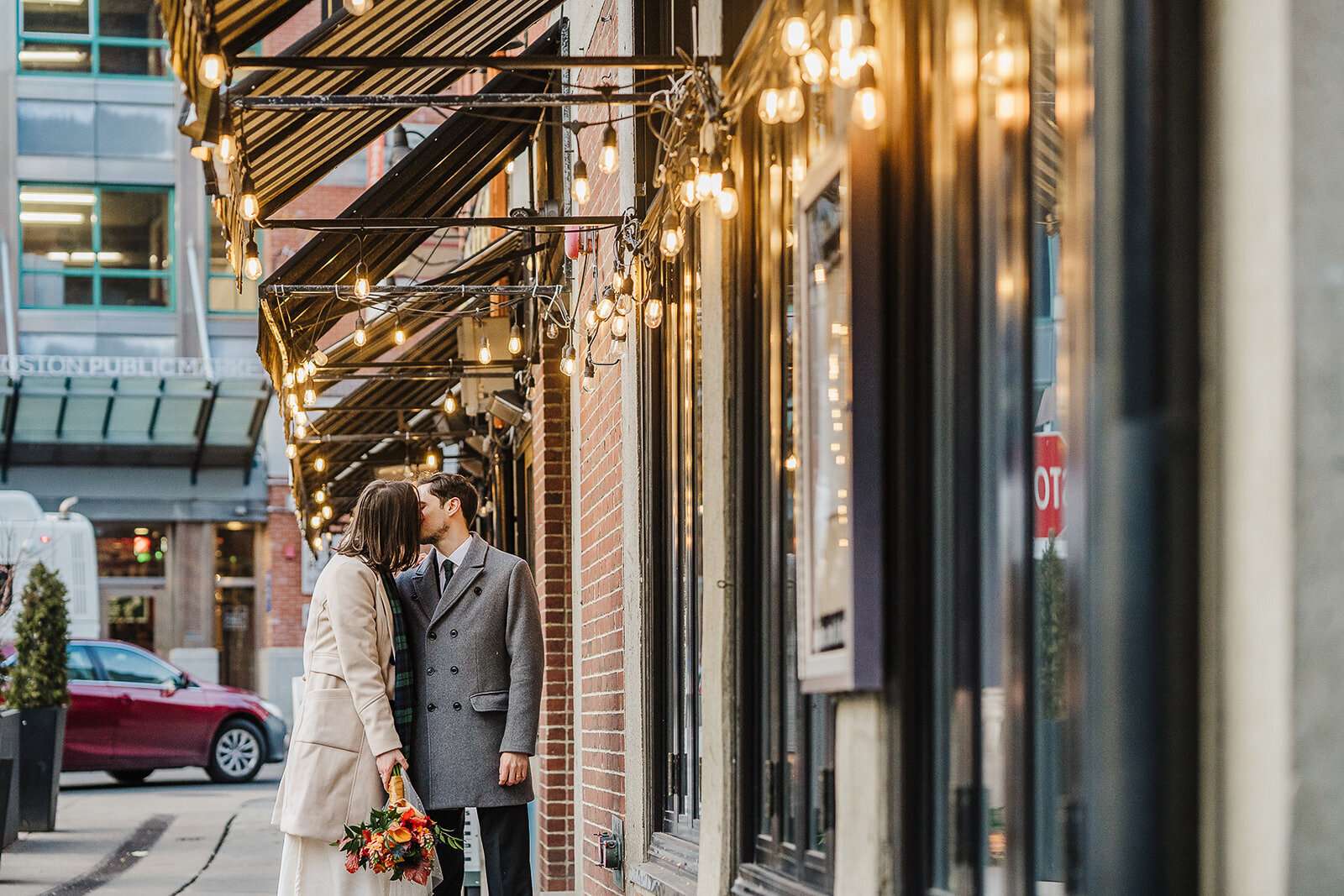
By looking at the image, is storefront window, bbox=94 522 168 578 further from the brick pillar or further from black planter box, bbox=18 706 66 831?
the brick pillar

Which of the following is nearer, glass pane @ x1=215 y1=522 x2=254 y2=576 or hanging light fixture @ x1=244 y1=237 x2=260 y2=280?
hanging light fixture @ x1=244 y1=237 x2=260 y2=280

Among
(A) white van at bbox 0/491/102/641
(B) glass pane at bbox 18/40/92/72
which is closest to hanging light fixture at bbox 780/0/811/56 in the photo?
(A) white van at bbox 0/491/102/641

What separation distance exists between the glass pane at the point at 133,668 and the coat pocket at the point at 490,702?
48.6ft

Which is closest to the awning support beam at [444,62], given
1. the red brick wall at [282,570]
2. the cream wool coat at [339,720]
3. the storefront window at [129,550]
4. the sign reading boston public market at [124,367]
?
the cream wool coat at [339,720]

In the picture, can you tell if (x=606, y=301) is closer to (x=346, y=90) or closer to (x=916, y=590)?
(x=346, y=90)

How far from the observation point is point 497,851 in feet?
19.3

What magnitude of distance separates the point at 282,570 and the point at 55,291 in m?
6.24

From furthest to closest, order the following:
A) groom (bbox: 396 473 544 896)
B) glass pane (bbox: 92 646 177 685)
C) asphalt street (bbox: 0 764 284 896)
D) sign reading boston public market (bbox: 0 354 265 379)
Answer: sign reading boston public market (bbox: 0 354 265 379)
glass pane (bbox: 92 646 177 685)
asphalt street (bbox: 0 764 284 896)
groom (bbox: 396 473 544 896)

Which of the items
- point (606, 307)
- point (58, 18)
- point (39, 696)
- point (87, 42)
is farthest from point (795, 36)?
point (58, 18)

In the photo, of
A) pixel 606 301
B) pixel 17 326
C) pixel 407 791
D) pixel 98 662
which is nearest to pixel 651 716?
pixel 407 791

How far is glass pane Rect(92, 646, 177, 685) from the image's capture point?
19672mm

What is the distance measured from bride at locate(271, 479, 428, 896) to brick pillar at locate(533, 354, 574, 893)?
333cm

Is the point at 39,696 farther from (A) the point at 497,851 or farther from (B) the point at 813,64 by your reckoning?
(B) the point at 813,64

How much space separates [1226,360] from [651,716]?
4.25 metres
